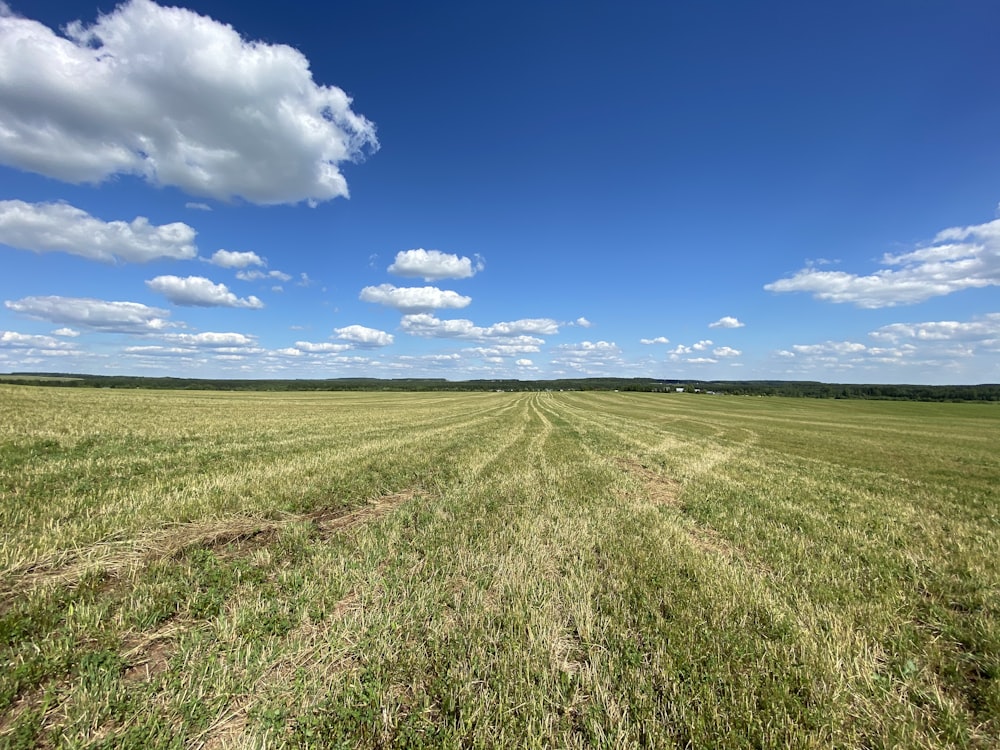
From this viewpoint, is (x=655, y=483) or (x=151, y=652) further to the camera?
(x=655, y=483)

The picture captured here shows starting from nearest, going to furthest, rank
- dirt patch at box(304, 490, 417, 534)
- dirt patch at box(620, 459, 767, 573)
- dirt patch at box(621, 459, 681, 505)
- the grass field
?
1. the grass field
2. dirt patch at box(620, 459, 767, 573)
3. dirt patch at box(304, 490, 417, 534)
4. dirt patch at box(621, 459, 681, 505)

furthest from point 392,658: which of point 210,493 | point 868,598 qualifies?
point 210,493

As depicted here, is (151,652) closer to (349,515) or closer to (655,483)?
(349,515)

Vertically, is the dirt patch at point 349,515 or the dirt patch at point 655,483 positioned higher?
the dirt patch at point 349,515

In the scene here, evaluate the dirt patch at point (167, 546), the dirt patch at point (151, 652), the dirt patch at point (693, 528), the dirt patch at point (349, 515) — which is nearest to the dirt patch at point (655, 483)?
the dirt patch at point (693, 528)

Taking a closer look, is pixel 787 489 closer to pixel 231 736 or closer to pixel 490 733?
pixel 490 733

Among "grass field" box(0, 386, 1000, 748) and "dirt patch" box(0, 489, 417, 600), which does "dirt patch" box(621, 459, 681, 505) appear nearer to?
"grass field" box(0, 386, 1000, 748)

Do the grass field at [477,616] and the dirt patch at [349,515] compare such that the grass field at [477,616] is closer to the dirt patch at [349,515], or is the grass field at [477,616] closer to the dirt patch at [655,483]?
the dirt patch at [349,515]

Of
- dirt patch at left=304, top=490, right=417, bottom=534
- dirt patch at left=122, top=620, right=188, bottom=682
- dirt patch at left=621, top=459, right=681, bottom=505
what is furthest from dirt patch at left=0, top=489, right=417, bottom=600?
dirt patch at left=621, top=459, right=681, bottom=505

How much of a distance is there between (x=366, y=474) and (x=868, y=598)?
36.1 feet

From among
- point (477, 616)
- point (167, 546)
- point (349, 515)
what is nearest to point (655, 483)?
point (349, 515)

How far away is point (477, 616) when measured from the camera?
183 inches

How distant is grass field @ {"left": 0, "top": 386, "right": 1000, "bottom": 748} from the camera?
3186 mm

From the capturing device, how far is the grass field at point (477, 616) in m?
3.19
